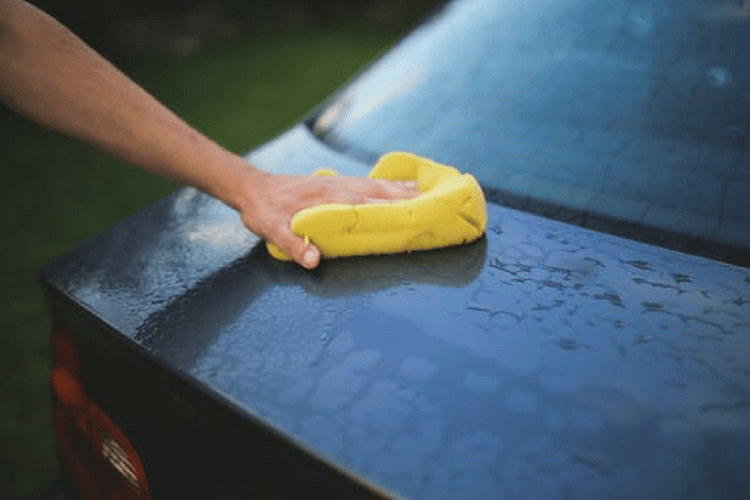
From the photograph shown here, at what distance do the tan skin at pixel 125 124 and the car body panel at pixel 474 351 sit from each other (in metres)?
0.11

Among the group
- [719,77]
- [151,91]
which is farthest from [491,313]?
[151,91]

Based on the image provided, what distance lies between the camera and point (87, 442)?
105 centimetres

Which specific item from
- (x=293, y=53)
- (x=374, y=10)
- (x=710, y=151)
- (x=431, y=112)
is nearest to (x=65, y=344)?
(x=431, y=112)

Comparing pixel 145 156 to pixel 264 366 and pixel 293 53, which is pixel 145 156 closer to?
pixel 264 366

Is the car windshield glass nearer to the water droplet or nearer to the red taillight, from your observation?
the water droplet

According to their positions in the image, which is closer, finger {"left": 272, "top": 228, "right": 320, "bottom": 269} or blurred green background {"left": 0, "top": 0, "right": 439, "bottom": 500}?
finger {"left": 272, "top": 228, "right": 320, "bottom": 269}

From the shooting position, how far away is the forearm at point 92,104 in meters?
1.03

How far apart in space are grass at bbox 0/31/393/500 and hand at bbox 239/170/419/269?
5.75ft

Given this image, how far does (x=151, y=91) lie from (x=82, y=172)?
2384mm

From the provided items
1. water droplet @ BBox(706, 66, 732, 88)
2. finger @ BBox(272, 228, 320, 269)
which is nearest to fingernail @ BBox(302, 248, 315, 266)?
finger @ BBox(272, 228, 320, 269)

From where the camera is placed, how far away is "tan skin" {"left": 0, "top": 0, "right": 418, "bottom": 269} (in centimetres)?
103

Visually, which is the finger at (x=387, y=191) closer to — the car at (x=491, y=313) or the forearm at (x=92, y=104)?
the car at (x=491, y=313)

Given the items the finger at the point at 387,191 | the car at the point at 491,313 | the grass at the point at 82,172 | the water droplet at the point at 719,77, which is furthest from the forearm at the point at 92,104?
the grass at the point at 82,172

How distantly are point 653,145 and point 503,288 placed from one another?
0.52 meters
